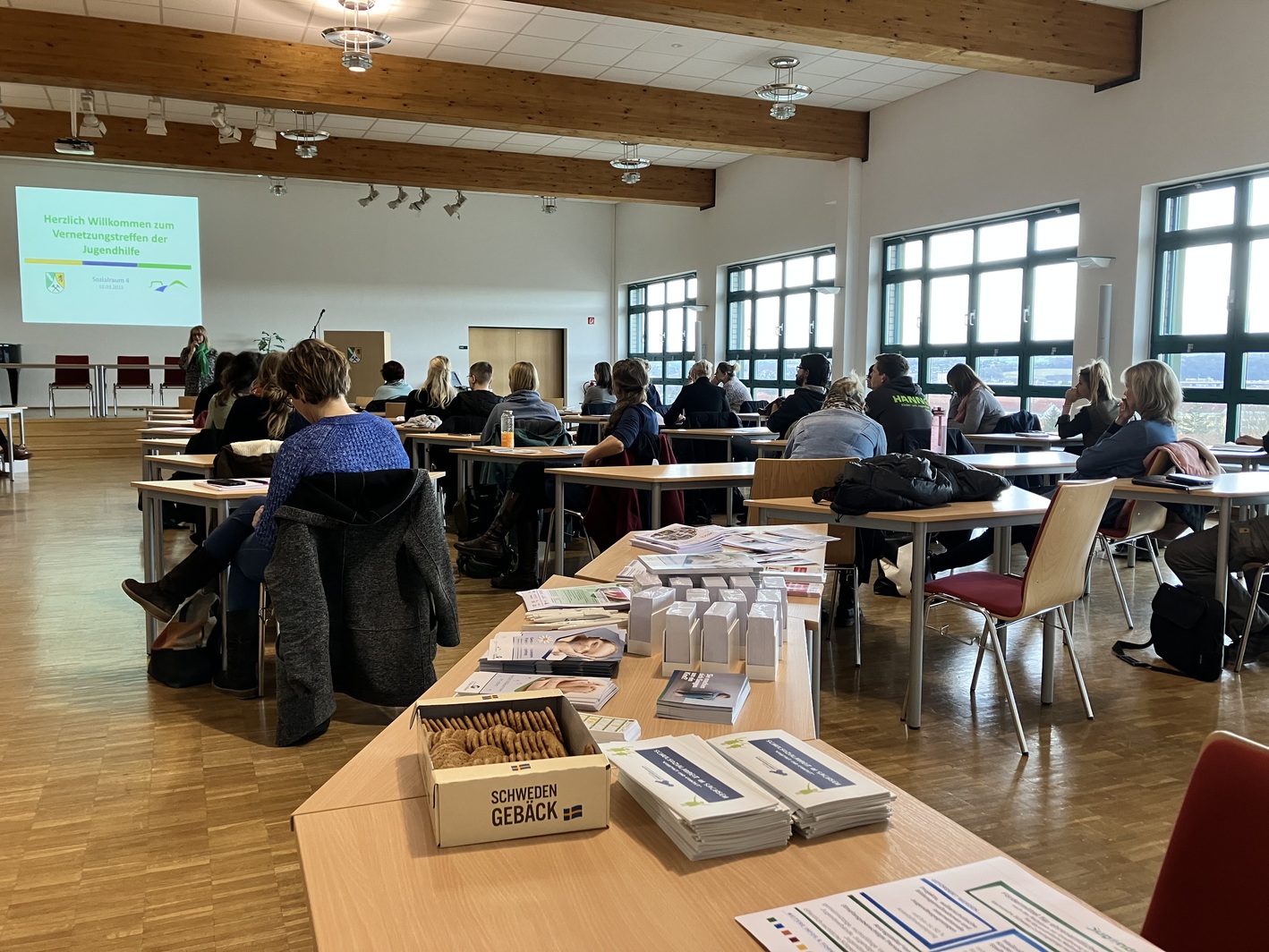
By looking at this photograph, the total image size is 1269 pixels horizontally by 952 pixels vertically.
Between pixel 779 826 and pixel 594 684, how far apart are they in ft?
1.80

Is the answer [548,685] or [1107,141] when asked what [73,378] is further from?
[548,685]

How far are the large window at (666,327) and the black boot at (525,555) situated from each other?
344 inches

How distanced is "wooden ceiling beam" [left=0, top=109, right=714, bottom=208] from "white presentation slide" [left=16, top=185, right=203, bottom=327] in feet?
2.86

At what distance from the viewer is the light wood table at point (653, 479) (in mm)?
4414

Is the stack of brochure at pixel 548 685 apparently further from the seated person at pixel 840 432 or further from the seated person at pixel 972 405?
the seated person at pixel 972 405

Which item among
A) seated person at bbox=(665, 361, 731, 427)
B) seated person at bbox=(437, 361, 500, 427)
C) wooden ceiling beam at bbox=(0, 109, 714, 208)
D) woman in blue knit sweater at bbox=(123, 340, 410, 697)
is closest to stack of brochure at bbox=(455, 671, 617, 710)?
woman in blue knit sweater at bbox=(123, 340, 410, 697)

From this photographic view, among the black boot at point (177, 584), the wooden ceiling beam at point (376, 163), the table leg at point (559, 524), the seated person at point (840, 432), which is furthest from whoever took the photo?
the wooden ceiling beam at point (376, 163)

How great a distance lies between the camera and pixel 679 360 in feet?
49.2

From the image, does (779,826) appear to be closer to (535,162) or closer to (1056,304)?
(1056,304)

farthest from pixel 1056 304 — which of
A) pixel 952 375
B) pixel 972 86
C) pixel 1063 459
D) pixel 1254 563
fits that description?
pixel 1254 563

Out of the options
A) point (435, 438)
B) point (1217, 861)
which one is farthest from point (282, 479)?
point (435, 438)

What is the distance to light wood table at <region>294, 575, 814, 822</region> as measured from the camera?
1245 millimetres

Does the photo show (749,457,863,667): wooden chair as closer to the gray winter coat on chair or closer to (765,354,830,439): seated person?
the gray winter coat on chair

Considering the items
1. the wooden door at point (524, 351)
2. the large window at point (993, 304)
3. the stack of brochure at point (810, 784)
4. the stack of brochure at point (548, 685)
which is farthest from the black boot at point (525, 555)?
the wooden door at point (524, 351)
